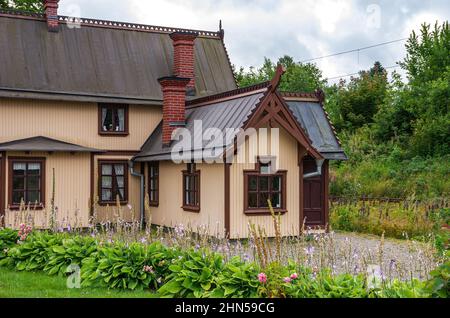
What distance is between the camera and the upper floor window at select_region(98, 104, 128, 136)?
2164 centimetres

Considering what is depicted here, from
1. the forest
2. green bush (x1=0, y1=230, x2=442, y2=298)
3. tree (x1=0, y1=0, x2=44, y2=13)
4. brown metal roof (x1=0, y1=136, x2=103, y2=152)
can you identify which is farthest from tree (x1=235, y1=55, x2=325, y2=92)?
green bush (x1=0, y1=230, x2=442, y2=298)

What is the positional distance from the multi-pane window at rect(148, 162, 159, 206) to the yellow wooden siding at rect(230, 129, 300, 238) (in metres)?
4.82

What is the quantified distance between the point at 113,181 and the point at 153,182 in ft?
4.51

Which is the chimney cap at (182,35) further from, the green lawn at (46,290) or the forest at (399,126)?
the green lawn at (46,290)

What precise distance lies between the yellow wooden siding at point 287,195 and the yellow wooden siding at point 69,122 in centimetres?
618

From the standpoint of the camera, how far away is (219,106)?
63.5 feet

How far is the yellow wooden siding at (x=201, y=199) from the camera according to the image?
17141mm

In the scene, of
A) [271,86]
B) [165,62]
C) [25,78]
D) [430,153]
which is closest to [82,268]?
[271,86]

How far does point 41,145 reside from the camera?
1950 cm

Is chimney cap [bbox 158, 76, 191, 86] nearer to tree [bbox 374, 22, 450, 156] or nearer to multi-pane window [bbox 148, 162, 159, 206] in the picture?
multi-pane window [bbox 148, 162, 159, 206]

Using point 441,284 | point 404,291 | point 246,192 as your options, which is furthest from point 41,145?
point 441,284

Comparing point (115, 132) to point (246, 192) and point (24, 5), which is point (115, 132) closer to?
point (246, 192)

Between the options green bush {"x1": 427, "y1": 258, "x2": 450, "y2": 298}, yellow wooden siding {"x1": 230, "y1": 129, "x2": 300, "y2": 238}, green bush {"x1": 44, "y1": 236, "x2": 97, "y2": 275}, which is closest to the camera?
green bush {"x1": 427, "y1": 258, "x2": 450, "y2": 298}
